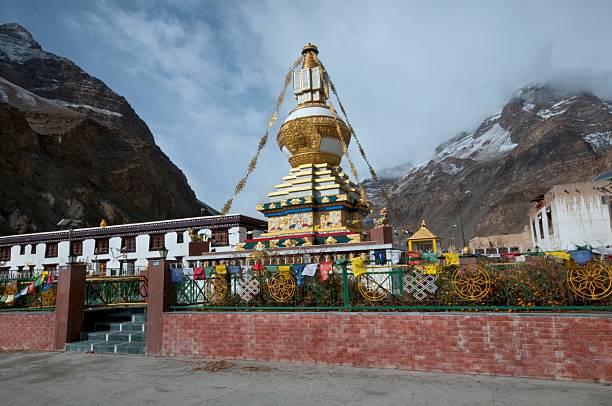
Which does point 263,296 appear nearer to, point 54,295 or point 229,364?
point 229,364

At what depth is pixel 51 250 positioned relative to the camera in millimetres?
36188

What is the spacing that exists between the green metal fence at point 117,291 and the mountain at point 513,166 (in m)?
68.8

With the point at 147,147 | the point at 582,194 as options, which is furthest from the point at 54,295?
the point at 147,147

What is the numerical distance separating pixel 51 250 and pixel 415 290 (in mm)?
34807

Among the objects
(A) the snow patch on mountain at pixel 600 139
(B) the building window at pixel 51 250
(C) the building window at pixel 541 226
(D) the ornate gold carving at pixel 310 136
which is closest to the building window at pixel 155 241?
(B) the building window at pixel 51 250

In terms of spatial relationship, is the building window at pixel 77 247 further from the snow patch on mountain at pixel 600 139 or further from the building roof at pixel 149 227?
the snow patch on mountain at pixel 600 139

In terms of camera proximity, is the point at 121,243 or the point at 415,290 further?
the point at 121,243

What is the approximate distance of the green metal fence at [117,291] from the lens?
16953mm

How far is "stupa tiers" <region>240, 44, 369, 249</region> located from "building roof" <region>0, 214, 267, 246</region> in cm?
994

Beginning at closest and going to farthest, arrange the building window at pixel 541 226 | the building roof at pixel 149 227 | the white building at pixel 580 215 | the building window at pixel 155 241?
the building roof at pixel 149 227 < the building window at pixel 155 241 < the white building at pixel 580 215 < the building window at pixel 541 226

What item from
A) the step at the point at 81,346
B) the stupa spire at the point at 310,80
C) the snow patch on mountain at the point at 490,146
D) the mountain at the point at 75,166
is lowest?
the step at the point at 81,346

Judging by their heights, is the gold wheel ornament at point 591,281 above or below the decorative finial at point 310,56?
below

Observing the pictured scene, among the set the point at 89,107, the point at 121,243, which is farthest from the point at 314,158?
the point at 89,107

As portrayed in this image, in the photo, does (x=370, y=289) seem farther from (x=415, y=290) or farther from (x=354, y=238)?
(x=354, y=238)
